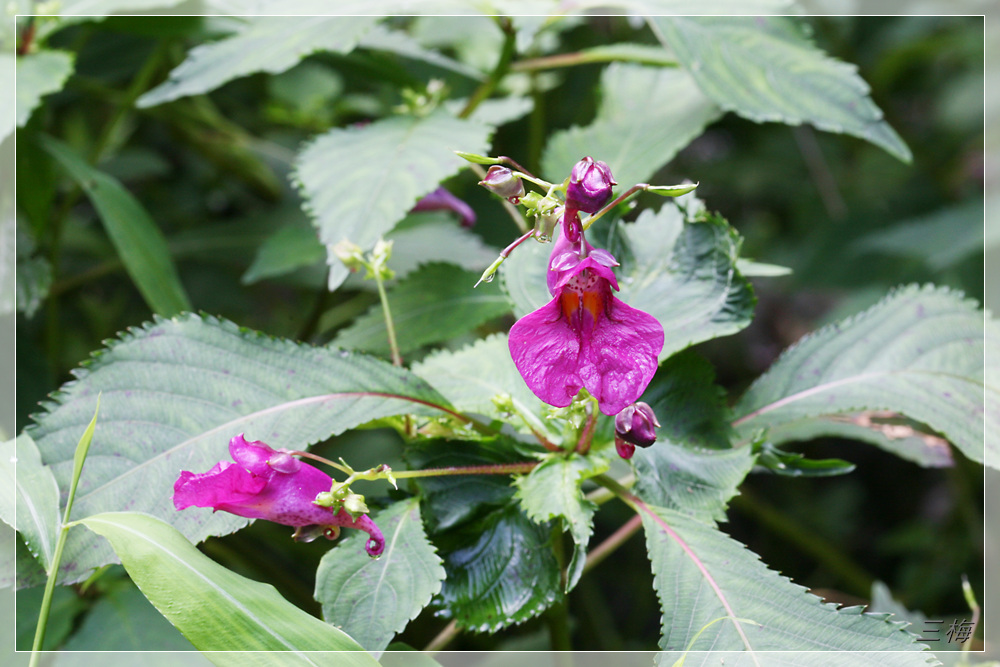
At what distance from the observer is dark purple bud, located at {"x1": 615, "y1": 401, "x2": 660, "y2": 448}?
1.35 feet

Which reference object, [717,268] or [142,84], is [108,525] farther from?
[142,84]

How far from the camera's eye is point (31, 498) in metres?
0.43

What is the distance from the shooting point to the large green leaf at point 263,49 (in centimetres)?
64

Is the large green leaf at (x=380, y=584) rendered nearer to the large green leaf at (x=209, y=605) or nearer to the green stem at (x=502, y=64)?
the large green leaf at (x=209, y=605)

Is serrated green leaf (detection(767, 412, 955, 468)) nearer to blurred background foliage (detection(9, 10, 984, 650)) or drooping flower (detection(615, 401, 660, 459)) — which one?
blurred background foliage (detection(9, 10, 984, 650))

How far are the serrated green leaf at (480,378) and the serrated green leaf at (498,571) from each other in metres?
0.07

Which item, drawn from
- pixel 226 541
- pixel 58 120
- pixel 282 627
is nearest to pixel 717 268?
pixel 282 627

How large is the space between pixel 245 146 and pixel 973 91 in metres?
1.26

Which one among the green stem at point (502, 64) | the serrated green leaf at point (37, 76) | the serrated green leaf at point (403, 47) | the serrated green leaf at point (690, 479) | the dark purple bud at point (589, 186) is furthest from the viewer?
the serrated green leaf at point (403, 47)

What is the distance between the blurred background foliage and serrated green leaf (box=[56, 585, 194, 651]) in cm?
2

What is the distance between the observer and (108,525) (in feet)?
1.32

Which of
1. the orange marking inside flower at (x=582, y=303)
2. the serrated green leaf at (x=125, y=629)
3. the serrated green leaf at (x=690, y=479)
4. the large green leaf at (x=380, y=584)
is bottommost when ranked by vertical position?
the serrated green leaf at (x=125, y=629)

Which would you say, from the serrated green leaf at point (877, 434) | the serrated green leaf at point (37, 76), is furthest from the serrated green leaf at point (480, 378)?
the serrated green leaf at point (37, 76)

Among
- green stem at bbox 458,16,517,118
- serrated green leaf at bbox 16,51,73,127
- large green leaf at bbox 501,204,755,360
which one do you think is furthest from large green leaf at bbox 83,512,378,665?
green stem at bbox 458,16,517,118
